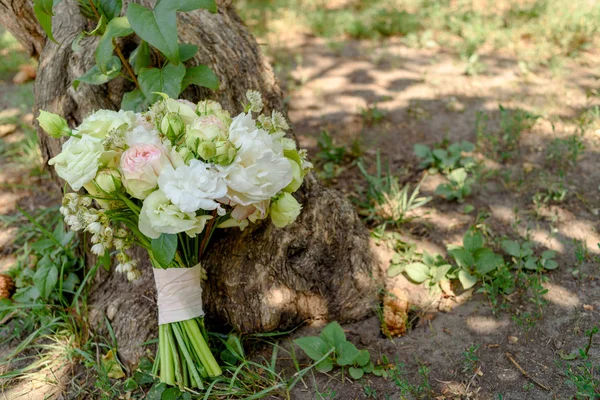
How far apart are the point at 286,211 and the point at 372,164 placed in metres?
1.47

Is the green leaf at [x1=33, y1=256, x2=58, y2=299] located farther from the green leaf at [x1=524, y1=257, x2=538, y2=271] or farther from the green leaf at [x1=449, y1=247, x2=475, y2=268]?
the green leaf at [x1=524, y1=257, x2=538, y2=271]

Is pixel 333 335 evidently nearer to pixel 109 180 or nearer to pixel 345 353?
pixel 345 353

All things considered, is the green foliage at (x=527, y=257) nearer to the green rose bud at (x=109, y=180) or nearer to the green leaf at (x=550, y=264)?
the green leaf at (x=550, y=264)

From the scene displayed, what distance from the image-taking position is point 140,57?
1.98 meters

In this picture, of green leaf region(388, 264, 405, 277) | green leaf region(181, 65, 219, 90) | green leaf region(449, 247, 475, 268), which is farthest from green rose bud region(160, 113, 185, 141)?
green leaf region(449, 247, 475, 268)

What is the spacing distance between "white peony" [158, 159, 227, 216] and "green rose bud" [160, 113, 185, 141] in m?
0.17

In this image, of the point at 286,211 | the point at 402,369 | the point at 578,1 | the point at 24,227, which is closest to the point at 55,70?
the point at 24,227

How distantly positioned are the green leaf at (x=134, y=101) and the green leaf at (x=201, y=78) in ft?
0.55

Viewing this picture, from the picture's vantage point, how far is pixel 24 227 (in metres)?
2.75

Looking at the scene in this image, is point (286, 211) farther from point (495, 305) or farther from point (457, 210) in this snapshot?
point (457, 210)

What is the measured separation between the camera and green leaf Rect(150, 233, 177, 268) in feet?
5.33

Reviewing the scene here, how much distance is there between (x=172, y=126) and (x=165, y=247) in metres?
0.37

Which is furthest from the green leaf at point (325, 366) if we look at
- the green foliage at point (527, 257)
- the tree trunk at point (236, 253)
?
the green foliage at point (527, 257)

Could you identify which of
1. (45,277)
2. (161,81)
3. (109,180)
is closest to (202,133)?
(109,180)
